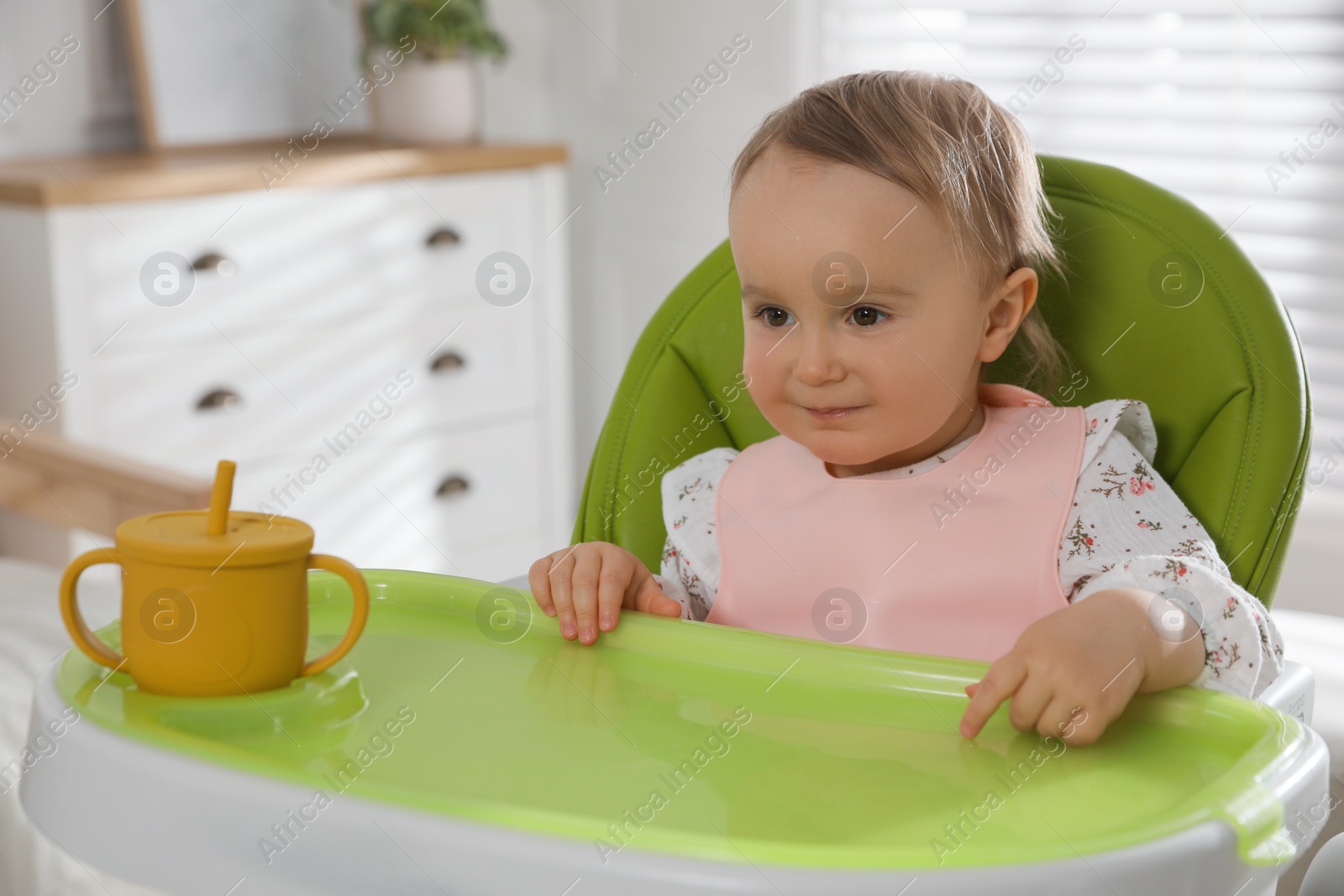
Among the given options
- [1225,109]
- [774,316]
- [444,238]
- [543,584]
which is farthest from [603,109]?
[543,584]

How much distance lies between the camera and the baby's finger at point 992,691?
698mm

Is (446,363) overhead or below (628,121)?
below

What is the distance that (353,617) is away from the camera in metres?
0.77

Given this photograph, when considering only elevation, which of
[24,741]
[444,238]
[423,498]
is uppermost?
[444,238]

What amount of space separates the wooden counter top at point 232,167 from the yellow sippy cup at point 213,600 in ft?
5.09

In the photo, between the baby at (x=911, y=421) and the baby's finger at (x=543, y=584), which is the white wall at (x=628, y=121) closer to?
the baby at (x=911, y=421)

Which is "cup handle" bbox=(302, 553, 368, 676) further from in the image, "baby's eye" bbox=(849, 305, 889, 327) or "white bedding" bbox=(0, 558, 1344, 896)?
"white bedding" bbox=(0, 558, 1344, 896)

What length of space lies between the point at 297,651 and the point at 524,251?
6.62ft

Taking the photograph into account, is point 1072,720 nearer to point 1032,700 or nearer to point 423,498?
point 1032,700

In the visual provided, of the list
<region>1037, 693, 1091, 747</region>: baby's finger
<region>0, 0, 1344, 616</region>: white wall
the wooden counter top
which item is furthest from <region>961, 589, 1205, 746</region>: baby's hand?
the wooden counter top

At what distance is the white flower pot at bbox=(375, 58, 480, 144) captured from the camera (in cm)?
269

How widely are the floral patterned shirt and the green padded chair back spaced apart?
2 cm

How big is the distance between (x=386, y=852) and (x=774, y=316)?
1.63ft

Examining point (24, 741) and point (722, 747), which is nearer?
point (722, 747)
